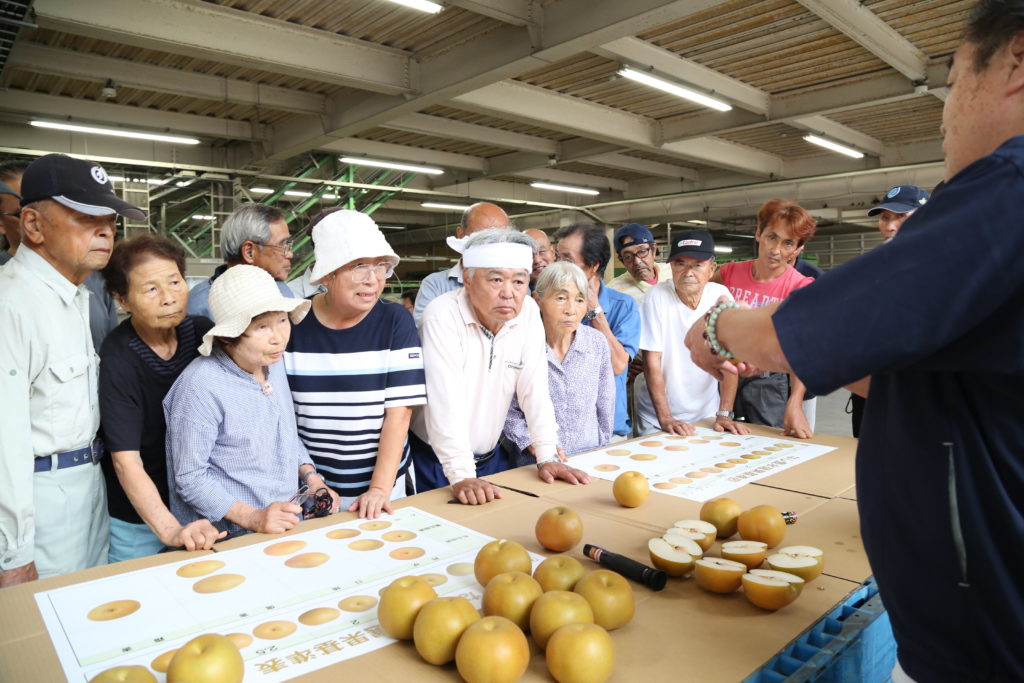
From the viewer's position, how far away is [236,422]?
1.72 metres

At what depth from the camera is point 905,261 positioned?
750 mm

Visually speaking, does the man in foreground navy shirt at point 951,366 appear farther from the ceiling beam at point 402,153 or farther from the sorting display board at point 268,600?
the ceiling beam at point 402,153

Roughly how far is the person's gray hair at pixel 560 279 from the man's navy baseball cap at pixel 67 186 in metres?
1.49

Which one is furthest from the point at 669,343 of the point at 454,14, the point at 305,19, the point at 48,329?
the point at 305,19

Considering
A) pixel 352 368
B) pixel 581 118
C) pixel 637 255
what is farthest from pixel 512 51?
pixel 352 368

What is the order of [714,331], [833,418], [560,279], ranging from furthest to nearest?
[833,418] < [560,279] < [714,331]

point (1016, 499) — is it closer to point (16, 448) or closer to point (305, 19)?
point (16, 448)

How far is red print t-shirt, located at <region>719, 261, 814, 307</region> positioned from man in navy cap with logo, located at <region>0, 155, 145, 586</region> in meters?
2.82

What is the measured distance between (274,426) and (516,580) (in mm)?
982

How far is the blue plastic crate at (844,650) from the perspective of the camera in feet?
3.34

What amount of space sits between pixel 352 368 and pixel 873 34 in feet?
20.9

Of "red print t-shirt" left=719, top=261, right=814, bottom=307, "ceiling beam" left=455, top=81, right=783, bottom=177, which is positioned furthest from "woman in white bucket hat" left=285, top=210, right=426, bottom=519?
"ceiling beam" left=455, top=81, right=783, bottom=177

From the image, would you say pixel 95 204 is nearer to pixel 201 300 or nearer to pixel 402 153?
pixel 201 300

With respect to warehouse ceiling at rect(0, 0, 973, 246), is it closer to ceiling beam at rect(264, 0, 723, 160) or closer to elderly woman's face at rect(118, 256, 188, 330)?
ceiling beam at rect(264, 0, 723, 160)
